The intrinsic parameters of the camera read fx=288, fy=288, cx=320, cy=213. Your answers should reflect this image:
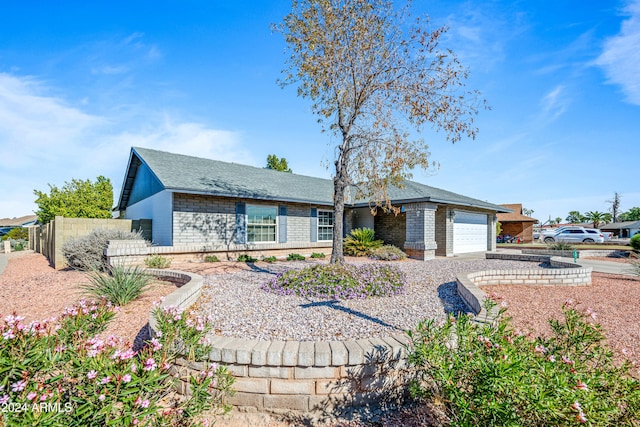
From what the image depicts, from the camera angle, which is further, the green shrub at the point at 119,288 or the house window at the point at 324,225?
the house window at the point at 324,225

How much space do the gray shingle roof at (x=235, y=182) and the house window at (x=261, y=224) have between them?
30.1 inches

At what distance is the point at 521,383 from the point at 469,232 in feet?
51.8

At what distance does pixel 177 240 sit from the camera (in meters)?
10.1

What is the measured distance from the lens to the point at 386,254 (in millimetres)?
12133

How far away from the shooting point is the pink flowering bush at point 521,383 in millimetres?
1669

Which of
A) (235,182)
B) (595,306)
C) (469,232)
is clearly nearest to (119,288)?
(235,182)

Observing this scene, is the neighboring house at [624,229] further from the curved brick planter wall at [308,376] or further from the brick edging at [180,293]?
the brick edging at [180,293]

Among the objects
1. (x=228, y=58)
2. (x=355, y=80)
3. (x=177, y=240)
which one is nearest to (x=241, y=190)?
(x=177, y=240)

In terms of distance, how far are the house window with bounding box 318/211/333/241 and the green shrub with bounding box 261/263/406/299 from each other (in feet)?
25.6

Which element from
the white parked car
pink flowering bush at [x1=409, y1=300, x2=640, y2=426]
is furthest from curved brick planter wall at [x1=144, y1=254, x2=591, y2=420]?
the white parked car

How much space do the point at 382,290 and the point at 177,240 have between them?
25.0 feet

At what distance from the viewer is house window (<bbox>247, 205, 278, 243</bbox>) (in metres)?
12.1

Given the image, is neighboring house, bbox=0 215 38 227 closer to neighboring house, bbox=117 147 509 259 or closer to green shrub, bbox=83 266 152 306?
neighboring house, bbox=117 147 509 259

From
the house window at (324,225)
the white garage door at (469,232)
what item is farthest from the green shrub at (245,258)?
the white garage door at (469,232)
